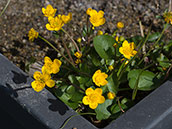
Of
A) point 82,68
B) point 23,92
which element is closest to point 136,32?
point 82,68

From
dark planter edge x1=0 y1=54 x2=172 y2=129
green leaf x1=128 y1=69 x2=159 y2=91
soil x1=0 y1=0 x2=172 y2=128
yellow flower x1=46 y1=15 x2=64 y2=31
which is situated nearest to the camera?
dark planter edge x1=0 y1=54 x2=172 y2=129

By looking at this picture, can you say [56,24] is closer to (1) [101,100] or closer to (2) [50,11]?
(2) [50,11]

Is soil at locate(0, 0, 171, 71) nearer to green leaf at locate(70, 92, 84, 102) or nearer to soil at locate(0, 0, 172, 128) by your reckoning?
soil at locate(0, 0, 172, 128)

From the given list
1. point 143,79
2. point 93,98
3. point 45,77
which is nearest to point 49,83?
point 45,77

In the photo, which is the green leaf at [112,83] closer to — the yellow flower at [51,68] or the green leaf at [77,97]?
the green leaf at [77,97]

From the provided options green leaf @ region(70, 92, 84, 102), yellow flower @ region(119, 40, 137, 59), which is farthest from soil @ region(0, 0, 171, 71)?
yellow flower @ region(119, 40, 137, 59)

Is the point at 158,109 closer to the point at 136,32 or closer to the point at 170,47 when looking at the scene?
the point at 170,47
